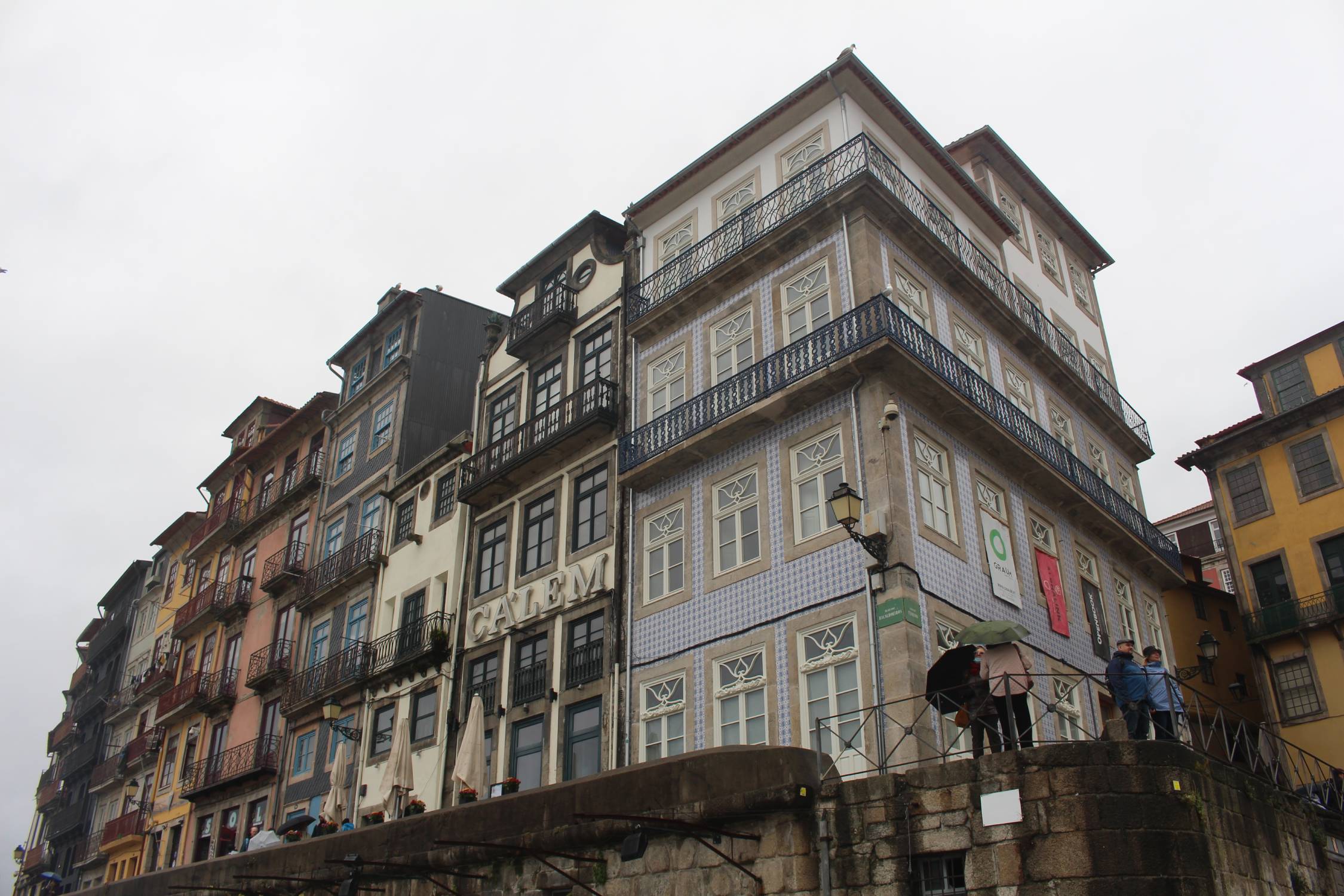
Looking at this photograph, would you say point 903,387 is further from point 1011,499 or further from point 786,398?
point 1011,499

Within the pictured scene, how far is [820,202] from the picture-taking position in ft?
59.4

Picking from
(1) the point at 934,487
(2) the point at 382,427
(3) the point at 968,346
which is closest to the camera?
(1) the point at 934,487

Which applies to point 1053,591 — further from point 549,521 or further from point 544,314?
point 544,314

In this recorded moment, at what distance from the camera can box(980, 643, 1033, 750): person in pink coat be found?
461 inches

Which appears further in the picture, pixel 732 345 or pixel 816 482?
pixel 732 345

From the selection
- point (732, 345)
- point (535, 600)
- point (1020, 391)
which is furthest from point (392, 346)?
point (1020, 391)

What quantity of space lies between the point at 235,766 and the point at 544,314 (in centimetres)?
1457

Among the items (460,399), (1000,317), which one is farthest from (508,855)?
(460,399)

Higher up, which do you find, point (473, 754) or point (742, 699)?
point (742, 699)

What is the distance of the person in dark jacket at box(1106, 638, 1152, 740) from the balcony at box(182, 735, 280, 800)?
70.4ft

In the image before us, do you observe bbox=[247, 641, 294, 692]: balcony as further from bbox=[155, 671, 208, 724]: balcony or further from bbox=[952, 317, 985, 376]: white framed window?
bbox=[952, 317, 985, 376]: white framed window

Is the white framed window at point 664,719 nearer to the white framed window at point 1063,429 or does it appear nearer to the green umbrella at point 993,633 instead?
the green umbrella at point 993,633

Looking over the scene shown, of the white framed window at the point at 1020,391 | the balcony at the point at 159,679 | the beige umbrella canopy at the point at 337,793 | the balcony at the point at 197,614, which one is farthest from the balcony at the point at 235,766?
the white framed window at the point at 1020,391

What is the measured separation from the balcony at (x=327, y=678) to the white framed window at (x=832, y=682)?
1288 centimetres
